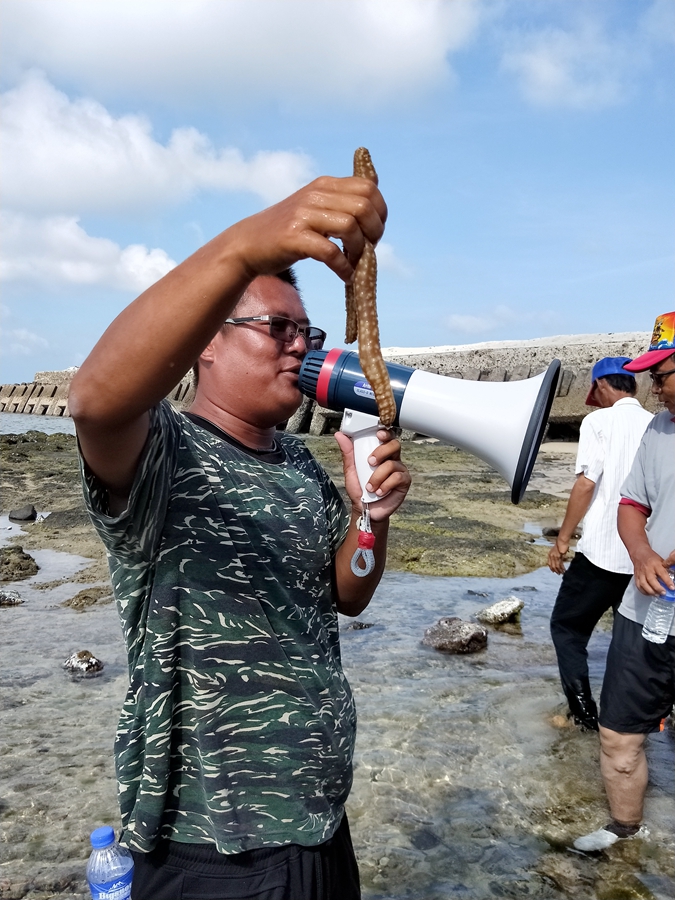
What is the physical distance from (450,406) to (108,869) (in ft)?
5.46

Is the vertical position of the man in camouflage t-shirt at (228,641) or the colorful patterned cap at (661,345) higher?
the colorful patterned cap at (661,345)

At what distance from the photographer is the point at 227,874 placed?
6.40 ft

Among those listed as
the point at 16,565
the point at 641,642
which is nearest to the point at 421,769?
the point at 641,642

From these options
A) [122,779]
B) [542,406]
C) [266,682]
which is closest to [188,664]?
[266,682]

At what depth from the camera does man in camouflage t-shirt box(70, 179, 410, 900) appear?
1939 mm

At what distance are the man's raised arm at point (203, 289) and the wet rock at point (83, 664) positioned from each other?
5.22m

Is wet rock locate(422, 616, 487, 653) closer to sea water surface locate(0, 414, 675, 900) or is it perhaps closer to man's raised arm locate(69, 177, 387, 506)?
sea water surface locate(0, 414, 675, 900)

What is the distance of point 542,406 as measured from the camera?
2260 mm

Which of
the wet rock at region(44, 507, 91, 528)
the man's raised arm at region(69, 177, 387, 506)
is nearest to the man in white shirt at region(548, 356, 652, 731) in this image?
the man's raised arm at region(69, 177, 387, 506)

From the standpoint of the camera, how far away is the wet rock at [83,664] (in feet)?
20.0

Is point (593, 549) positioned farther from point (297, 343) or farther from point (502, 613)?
point (297, 343)

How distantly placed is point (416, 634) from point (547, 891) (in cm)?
353

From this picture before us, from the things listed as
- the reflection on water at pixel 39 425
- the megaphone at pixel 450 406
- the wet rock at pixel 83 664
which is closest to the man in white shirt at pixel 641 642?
the megaphone at pixel 450 406

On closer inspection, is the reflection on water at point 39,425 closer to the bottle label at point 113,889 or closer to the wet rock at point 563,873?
the wet rock at point 563,873
